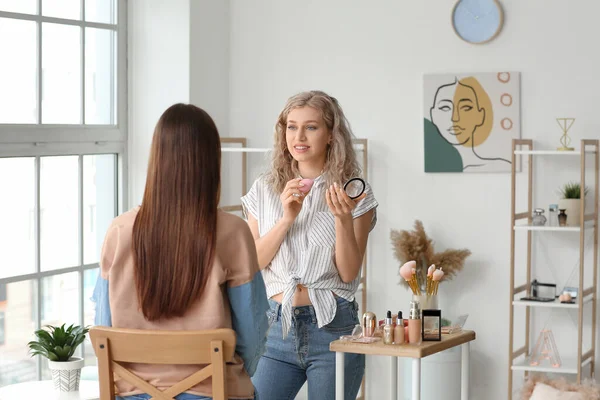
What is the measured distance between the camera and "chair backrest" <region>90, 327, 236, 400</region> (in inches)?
71.6

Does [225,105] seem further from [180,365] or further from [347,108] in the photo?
[180,365]

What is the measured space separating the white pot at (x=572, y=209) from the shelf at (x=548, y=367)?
25.5 inches

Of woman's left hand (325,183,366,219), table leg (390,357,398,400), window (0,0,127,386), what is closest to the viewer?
woman's left hand (325,183,366,219)

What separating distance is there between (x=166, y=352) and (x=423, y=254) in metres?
2.66

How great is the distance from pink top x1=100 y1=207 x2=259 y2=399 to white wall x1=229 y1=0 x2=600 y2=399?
2718 millimetres

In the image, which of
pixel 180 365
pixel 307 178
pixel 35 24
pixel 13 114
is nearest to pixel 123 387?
pixel 180 365

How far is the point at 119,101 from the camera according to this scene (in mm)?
4297

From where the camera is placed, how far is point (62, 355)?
3053 mm

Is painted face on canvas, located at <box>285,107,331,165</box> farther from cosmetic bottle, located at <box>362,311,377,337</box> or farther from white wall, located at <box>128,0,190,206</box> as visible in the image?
white wall, located at <box>128,0,190,206</box>

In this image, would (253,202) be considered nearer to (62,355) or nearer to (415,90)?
(62,355)

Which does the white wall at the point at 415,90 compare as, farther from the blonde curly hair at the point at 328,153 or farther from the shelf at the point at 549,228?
the blonde curly hair at the point at 328,153

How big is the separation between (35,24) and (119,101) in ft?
2.21

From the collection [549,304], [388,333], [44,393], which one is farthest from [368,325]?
[549,304]

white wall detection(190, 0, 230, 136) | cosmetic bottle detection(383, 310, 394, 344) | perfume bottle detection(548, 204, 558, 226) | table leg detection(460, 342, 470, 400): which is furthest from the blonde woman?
white wall detection(190, 0, 230, 136)
